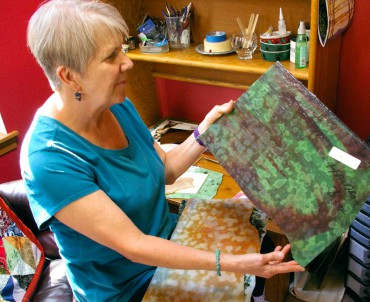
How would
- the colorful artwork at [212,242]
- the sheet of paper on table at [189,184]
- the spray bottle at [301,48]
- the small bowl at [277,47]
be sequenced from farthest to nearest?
1. the sheet of paper on table at [189,184]
2. the small bowl at [277,47]
3. the spray bottle at [301,48]
4. the colorful artwork at [212,242]

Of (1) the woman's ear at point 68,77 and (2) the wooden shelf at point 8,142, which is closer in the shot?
(1) the woman's ear at point 68,77

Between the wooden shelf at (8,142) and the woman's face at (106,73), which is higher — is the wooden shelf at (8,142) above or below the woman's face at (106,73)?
below

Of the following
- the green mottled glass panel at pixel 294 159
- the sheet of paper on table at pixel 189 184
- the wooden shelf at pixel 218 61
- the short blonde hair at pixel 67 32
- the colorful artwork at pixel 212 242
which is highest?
the short blonde hair at pixel 67 32

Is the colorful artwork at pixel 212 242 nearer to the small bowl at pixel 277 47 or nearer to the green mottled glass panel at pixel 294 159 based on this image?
the green mottled glass panel at pixel 294 159

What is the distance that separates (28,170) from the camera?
114cm

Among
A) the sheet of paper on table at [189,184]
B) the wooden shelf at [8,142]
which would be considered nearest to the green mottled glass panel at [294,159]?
the sheet of paper on table at [189,184]

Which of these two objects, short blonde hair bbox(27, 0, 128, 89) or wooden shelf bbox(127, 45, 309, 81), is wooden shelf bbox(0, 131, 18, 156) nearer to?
wooden shelf bbox(127, 45, 309, 81)

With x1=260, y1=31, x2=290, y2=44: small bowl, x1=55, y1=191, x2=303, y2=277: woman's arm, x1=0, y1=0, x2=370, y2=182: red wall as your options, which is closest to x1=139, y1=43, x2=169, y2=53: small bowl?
x1=0, y1=0, x2=370, y2=182: red wall

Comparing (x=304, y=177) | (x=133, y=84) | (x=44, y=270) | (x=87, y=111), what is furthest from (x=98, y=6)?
(x=44, y=270)

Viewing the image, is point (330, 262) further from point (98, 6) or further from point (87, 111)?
point (98, 6)

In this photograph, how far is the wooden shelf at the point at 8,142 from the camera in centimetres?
227

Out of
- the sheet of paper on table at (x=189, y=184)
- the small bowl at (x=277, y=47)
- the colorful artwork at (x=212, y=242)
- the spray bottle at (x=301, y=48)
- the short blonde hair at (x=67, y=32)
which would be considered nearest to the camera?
the short blonde hair at (x=67, y=32)

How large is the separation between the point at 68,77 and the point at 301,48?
823 mm

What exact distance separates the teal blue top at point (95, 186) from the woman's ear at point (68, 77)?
123 mm
